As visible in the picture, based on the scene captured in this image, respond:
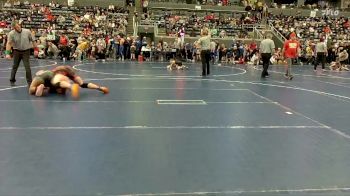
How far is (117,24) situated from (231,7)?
11969mm

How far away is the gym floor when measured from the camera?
4062 mm

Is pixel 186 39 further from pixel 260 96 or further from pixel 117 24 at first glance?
pixel 260 96

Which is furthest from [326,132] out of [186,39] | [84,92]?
[186,39]

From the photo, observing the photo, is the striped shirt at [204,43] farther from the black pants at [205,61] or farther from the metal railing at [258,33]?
the metal railing at [258,33]

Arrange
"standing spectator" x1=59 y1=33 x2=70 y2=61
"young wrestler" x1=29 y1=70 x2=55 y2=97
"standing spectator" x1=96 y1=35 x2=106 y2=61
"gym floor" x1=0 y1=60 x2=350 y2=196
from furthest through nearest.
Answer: "standing spectator" x1=96 y1=35 x2=106 y2=61 < "standing spectator" x1=59 y1=33 x2=70 y2=61 < "young wrestler" x1=29 y1=70 x2=55 y2=97 < "gym floor" x1=0 y1=60 x2=350 y2=196

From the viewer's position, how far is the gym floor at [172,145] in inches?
160

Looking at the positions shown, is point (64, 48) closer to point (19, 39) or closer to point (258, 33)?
point (19, 39)

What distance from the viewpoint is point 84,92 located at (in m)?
10.0

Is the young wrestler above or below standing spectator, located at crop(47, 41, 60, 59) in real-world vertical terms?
below

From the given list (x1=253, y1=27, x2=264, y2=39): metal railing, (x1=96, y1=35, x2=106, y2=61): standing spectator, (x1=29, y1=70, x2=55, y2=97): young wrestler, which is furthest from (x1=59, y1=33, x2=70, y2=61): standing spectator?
(x1=253, y1=27, x2=264, y2=39): metal railing

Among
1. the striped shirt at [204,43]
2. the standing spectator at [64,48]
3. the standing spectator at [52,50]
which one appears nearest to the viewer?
the striped shirt at [204,43]

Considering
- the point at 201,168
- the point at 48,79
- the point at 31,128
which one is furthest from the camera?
the point at 48,79

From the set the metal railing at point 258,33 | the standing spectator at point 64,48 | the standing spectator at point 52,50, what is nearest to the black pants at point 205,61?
the standing spectator at point 64,48

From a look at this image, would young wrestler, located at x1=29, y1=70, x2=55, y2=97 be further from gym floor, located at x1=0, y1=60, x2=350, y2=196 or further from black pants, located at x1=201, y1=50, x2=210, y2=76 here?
black pants, located at x1=201, y1=50, x2=210, y2=76
